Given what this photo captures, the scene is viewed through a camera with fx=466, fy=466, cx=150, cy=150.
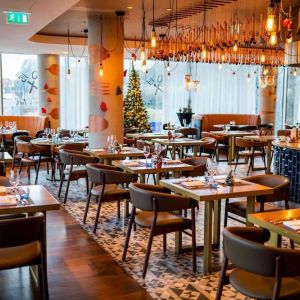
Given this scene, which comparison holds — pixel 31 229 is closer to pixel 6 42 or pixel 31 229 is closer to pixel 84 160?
pixel 84 160

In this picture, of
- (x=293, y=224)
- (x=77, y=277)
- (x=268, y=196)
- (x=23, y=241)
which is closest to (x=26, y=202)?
(x=23, y=241)

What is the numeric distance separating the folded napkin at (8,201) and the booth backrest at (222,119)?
465 inches

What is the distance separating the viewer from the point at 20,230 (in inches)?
127

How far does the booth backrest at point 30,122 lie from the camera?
1404 cm

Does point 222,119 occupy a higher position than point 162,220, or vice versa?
point 222,119

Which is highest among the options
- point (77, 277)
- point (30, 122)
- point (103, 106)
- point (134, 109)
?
point (103, 106)

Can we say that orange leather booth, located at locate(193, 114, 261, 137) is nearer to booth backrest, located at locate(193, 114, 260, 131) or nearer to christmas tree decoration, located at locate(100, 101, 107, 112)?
booth backrest, located at locate(193, 114, 260, 131)

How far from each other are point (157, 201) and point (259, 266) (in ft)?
5.45

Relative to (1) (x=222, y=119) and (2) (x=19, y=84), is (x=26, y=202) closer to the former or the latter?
(2) (x=19, y=84)

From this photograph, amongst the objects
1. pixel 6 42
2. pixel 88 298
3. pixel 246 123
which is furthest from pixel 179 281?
pixel 246 123

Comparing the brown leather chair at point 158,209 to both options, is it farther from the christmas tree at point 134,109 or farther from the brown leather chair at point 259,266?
the christmas tree at point 134,109

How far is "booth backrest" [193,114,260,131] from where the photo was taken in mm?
15534

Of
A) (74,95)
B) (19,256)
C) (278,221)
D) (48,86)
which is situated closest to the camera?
(278,221)

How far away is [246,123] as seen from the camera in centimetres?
1664
